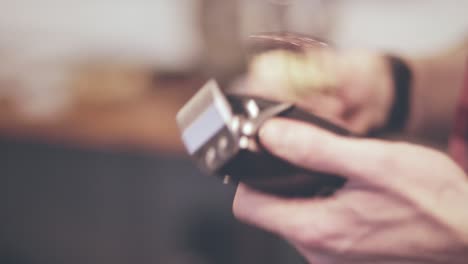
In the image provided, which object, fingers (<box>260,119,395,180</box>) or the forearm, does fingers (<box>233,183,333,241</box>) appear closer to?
fingers (<box>260,119,395,180</box>)

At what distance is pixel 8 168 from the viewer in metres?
1.10

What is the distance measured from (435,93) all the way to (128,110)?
469 mm

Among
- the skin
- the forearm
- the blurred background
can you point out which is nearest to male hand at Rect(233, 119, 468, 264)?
the skin

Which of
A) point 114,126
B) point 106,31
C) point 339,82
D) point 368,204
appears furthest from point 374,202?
point 106,31

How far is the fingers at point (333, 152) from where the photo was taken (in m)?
0.32

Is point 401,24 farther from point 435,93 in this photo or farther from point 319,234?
point 319,234

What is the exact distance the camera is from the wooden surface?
87 cm

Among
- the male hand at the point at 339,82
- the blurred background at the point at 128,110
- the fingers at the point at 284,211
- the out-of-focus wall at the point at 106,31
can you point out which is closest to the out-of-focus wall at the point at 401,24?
the blurred background at the point at 128,110

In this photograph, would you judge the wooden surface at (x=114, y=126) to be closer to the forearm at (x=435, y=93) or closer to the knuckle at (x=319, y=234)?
the forearm at (x=435, y=93)

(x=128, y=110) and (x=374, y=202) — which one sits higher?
(x=374, y=202)

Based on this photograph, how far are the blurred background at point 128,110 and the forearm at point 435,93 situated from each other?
0.83 feet

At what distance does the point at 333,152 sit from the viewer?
32 centimetres

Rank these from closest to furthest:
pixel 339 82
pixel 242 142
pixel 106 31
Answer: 1. pixel 242 142
2. pixel 339 82
3. pixel 106 31

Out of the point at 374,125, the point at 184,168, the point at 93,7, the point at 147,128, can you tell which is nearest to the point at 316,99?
the point at 374,125
